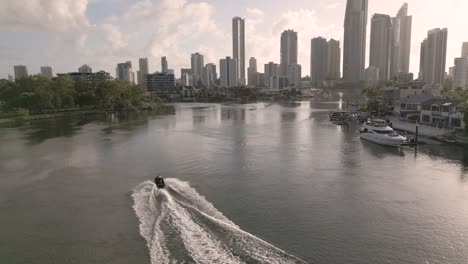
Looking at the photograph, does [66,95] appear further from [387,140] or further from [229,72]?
[229,72]

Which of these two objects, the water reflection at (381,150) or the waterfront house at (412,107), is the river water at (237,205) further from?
the waterfront house at (412,107)

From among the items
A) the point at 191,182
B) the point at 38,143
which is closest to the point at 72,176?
the point at 191,182

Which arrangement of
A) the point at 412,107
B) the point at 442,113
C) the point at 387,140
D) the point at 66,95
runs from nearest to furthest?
1. the point at 387,140
2. the point at 442,113
3. the point at 412,107
4. the point at 66,95

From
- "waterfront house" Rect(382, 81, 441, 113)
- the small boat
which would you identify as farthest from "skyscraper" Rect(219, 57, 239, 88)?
the small boat

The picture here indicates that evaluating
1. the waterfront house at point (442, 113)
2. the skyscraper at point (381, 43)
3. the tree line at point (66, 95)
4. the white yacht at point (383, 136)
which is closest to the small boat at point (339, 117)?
the waterfront house at point (442, 113)

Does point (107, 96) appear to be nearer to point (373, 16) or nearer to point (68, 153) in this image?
point (68, 153)

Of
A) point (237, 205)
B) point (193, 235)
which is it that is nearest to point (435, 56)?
point (237, 205)

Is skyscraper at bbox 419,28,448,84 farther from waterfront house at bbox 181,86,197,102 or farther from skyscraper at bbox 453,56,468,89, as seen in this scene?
waterfront house at bbox 181,86,197,102
